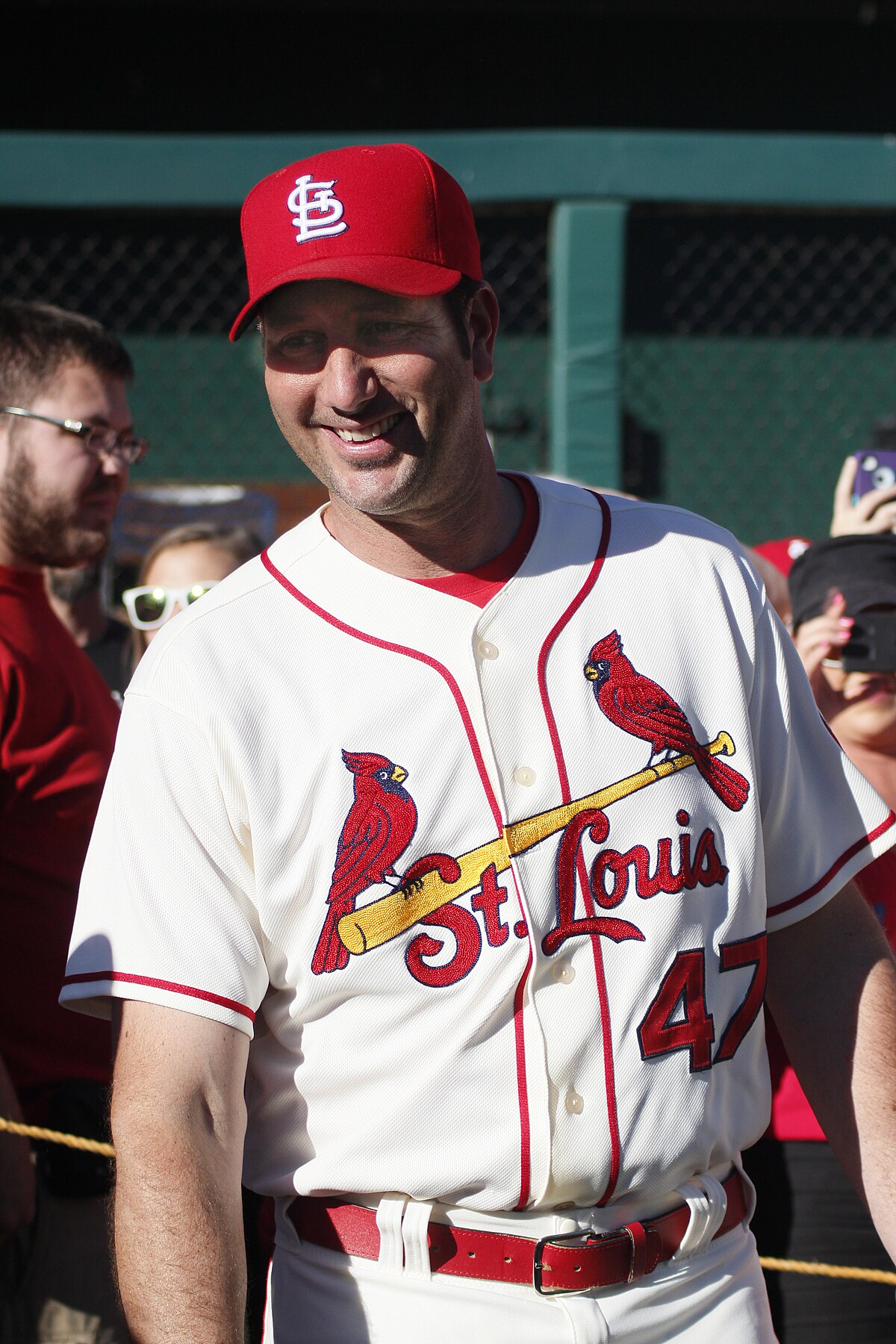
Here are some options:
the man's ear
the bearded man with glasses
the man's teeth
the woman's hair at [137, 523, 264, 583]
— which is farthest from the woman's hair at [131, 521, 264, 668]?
the man's teeth

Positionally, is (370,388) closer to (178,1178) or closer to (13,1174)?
(178,1178)

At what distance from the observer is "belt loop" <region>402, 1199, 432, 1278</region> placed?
1.42 metres

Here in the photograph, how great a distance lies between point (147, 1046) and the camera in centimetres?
140

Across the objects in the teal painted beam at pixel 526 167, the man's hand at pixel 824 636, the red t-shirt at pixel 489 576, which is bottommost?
the red t-shirt at pixel 489 576

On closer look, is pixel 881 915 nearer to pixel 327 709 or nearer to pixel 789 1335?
pixel 789 1335

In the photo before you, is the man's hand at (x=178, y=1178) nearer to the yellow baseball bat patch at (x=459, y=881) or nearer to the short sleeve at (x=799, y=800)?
the yellow baseball bat patch at (x=459, y=881)

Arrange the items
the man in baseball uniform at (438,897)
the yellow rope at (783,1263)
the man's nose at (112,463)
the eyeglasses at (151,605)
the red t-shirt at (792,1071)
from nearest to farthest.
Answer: the man in baseball uniform at (438,897) < the yellow rope at (783,1263) < the red t-shirt at (792,1071) < the man's nose at (112,463) < the eyeglasses at (151,605)

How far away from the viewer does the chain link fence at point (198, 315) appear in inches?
230

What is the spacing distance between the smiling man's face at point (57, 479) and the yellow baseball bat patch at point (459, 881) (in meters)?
1.55

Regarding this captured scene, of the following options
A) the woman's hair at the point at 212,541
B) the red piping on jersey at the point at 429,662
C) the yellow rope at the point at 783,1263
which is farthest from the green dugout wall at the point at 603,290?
the red piping on jersey at the point at 429,662

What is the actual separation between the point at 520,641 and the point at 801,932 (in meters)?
0.53

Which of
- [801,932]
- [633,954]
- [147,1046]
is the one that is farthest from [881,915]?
[147,1046]

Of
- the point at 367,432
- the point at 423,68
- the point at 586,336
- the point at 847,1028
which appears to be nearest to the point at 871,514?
the point at 847,1028

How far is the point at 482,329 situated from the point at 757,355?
15.6 ft
